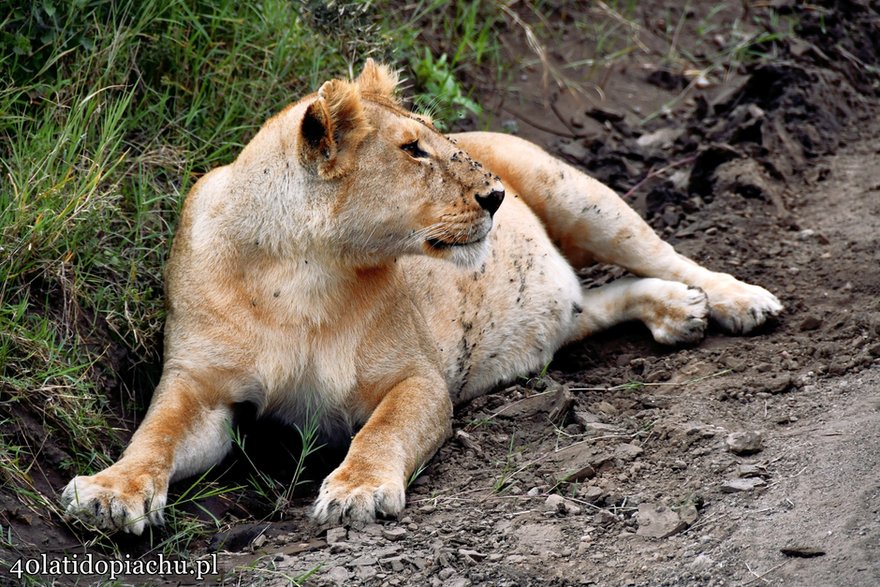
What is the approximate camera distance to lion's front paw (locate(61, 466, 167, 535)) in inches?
156

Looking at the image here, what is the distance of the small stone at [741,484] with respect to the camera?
13.0 ft


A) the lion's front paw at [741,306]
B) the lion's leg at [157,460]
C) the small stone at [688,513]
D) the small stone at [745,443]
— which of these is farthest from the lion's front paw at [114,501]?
the lion's front paw at [741,306]

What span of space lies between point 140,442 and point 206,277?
729 millimetres

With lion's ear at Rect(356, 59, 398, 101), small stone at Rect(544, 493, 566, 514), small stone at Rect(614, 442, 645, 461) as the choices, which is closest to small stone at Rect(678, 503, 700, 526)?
small stone at Rect(544, 493, 566, 514)

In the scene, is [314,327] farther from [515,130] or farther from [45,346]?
[515,130]

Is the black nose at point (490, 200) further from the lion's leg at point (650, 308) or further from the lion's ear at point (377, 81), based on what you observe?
the lion's leg at point (650, 308)

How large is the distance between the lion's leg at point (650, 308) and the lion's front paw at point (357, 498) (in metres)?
2.12

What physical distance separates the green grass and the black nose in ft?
4.36

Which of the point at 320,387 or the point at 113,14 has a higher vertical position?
the point at 113,14

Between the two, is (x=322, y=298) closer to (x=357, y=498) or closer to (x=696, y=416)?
(x=357, y=498)

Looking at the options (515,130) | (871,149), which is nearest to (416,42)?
(515,130)

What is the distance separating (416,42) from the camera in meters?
7.86

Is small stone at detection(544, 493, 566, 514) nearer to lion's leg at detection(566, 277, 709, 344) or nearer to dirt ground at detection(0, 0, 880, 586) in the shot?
dirt ground at detection(0, 0, 880, 586)

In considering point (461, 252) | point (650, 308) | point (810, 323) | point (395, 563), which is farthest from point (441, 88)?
point (395, 563)
